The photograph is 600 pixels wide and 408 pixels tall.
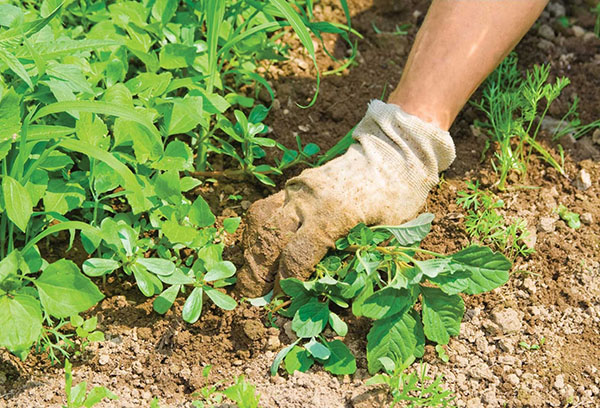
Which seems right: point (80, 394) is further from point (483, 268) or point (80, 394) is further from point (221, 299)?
point (483, 268)

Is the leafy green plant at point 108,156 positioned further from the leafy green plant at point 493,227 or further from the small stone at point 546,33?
the small stone at point 546,33

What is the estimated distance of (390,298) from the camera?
1866mm

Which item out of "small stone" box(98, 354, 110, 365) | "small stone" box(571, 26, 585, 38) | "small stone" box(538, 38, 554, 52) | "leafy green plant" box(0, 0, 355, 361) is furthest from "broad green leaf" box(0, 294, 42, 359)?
"small stone" box(571, 26, 585, 38)

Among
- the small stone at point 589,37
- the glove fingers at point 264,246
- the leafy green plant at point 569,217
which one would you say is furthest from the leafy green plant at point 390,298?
the small stone at point 589,37

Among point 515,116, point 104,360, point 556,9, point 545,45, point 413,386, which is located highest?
point 556,9

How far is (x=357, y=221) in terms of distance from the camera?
2.00 m

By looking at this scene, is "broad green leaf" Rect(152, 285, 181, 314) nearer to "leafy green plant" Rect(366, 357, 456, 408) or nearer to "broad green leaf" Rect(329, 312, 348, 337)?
"broad green leaf" Rect(329, 312, 348, 337)

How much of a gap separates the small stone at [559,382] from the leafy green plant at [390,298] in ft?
0.98

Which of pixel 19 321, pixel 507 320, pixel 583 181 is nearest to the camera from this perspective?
pixel 19 321

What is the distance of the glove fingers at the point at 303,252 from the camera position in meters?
1.97

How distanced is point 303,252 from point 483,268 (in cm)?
50

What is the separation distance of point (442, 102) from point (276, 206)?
23.2 inches

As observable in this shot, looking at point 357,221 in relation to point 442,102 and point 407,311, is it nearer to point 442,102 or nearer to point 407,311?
point 407,311

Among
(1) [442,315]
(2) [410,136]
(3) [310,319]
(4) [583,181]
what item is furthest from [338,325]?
(4) [583,181]
